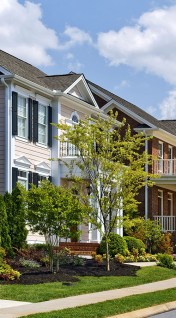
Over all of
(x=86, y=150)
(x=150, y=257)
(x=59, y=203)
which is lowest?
(x=150, y=257)

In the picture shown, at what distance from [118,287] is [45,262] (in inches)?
157

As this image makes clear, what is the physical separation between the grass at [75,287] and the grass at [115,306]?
145cm

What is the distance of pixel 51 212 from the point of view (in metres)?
19.9

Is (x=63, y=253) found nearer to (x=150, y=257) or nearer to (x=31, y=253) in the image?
(x=31, y=253)

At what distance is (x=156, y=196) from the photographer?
42.0 m

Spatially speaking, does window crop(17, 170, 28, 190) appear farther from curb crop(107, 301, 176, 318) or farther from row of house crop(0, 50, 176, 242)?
curb crop(107, 301, 176, 318)

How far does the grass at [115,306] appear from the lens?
42.9ft

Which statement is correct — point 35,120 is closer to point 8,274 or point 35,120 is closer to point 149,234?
point 149,234

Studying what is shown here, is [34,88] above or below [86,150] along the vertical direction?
above

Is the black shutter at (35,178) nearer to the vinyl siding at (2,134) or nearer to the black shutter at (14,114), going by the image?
the vinyl siding at (2,134)

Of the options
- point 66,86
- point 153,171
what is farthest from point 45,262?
point 153,171

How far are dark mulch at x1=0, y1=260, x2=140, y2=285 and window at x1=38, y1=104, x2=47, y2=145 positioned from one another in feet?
23.9

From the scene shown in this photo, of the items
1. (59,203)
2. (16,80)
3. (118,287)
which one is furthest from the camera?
(16,80)

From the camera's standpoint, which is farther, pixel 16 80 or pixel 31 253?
pixel 16 80
